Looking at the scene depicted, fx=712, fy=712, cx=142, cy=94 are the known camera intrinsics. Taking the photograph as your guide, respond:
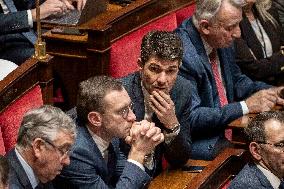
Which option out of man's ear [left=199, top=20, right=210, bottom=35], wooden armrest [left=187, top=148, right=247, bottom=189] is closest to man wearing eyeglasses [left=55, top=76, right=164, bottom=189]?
wooden armrest [left=187, top=148, right=247, bottom=189]

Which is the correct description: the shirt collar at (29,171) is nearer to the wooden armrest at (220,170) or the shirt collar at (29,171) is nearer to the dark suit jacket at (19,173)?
the dark suit jacket at (19,173)

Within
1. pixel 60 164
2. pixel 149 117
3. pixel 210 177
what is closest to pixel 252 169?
pixel 210 177

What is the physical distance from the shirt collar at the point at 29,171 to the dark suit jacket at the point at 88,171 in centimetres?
9

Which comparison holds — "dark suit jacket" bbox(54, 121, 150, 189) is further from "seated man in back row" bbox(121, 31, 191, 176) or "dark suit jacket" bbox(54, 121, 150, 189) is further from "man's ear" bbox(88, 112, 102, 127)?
"seated man in back row" bbox(121, 31, 191, 176)

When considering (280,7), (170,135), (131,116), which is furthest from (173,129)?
(280,7)

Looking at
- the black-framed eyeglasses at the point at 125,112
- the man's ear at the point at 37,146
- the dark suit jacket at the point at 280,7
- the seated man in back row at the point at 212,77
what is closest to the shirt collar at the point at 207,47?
the seated man in back row at the point at 212,77

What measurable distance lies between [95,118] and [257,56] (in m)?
0.77

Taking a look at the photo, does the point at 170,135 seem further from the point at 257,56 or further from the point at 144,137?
the point at 257,56

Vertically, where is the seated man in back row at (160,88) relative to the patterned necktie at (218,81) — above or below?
above

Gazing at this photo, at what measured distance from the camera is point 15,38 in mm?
1699

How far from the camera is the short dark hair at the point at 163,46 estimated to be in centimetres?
132

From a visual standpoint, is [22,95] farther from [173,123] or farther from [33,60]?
[173,123]

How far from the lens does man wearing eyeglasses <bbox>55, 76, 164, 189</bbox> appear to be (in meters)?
1.14

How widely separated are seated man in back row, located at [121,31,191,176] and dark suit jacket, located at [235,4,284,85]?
471 millimetres
